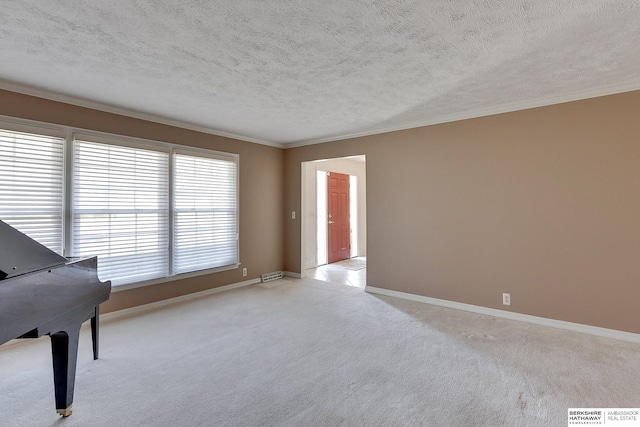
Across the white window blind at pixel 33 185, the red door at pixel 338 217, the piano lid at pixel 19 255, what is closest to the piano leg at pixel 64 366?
the piano lid at pixel 19 255

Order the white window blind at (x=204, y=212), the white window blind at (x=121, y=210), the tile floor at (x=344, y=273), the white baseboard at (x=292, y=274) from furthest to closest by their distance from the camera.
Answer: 1. the white baseboard at (x=292, y=274)
2. the tile floor at (x=344, y=273)
3. the white window blind at (x=204, y=212)
4. the white window blind at (x=121, y=210)

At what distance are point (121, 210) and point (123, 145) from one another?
0.76 meters

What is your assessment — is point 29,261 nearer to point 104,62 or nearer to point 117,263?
point 104,62

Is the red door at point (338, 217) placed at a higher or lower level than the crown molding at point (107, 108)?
lower

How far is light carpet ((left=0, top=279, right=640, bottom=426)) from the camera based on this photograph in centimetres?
188

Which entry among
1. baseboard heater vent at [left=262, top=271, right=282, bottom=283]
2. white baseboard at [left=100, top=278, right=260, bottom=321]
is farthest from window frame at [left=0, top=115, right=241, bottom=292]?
baseboard heater vent at [left=262, top=271, right=282, bottom=283]

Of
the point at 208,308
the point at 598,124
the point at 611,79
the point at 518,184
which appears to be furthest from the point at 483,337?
the point at 208,308

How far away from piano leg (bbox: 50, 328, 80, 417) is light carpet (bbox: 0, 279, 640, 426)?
0.33 ft

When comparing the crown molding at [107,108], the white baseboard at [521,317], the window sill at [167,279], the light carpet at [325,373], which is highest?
the crown molding at [107,108]

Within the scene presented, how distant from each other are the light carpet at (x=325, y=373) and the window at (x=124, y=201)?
2.63ft

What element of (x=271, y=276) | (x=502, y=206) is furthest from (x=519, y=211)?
(x=271, y=276)

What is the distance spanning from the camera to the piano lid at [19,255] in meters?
1.59

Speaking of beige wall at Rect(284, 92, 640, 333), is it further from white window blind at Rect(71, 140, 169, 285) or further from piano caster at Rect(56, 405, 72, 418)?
piano caster at Rect(56, 405, 72, 418)

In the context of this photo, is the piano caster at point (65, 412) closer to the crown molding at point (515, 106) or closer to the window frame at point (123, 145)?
the window frame at point (123, 145)
